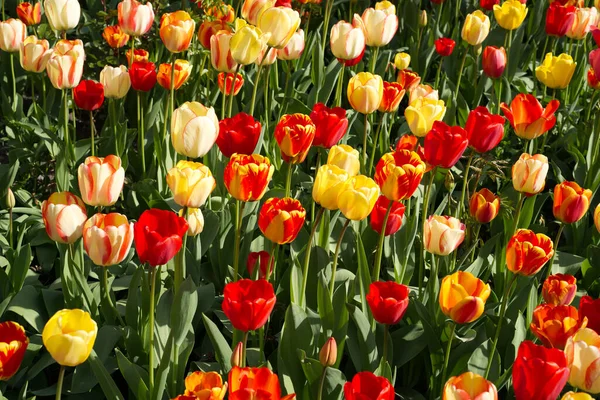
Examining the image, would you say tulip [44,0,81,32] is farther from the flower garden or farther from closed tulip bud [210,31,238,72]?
closed tulip bud [210,31,238,72]

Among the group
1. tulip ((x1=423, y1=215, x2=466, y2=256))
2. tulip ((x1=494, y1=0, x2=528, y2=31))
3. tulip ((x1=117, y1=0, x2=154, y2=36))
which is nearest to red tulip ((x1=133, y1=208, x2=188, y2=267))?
tulip ((x1=423, y1=215, x2=466, y2=256))

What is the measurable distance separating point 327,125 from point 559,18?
1.60 m

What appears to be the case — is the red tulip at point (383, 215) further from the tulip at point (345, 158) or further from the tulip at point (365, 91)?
the tulip at point (365, 91)

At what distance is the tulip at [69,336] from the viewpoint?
57.5 inches

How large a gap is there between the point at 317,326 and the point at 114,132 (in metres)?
1.23

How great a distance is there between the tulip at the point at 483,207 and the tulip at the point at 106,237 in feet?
3.33

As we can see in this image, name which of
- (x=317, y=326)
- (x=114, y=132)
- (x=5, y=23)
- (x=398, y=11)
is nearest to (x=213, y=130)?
(x=317, y=326)

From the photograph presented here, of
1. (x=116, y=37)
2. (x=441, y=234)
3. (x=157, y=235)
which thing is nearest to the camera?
(x=157, y=235)

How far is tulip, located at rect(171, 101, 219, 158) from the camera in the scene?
2051mm

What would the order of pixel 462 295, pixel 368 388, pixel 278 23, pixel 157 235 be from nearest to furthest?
pixel 368 388 < pixel 157 235 < pixel 462 295 < pixel 278 23

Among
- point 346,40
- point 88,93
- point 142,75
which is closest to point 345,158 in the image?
point 346,40

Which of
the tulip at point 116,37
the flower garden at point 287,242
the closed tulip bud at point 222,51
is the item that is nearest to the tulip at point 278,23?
the flower garden at point 287,242

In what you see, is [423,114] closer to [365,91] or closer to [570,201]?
[365,91]

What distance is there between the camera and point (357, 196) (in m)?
1.83
